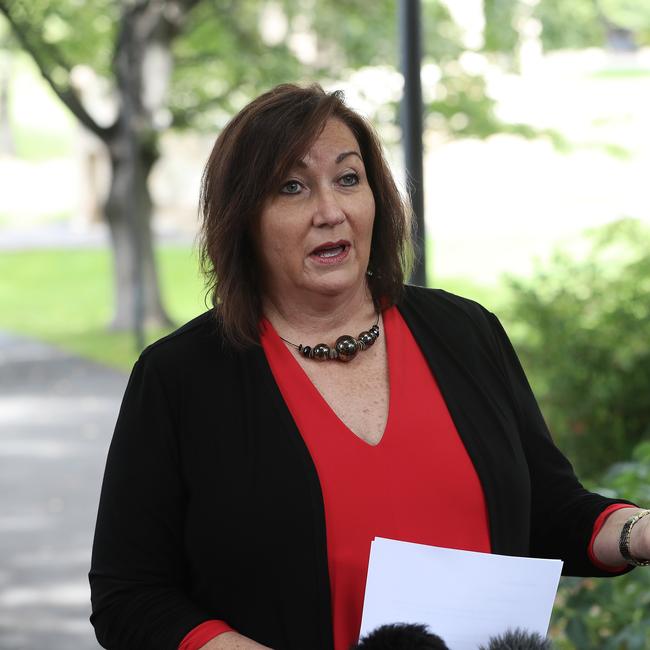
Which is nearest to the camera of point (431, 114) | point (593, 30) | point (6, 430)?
point (6, 430)

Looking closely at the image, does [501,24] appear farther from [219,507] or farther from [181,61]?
[219,507]

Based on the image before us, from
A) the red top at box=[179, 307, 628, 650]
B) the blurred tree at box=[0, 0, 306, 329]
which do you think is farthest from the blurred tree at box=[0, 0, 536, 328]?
the red top at box=[179, 307, 628, 650]

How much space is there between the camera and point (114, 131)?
15539mm

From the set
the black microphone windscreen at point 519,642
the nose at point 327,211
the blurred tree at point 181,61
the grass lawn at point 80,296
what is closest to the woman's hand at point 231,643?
the black microphone windscreen at point 519,642

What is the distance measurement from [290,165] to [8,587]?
5178 millimetres

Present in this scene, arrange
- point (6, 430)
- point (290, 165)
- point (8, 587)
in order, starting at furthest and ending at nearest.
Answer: point (6, 430)
point (8, 587)
point (290, 165)

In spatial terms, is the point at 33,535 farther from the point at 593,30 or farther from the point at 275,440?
the point at 593,30

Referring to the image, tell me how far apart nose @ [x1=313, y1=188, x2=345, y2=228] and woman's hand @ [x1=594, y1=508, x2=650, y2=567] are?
31.0 inches

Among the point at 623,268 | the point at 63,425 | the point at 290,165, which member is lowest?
the point at 63,425

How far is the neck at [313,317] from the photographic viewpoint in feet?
8.26

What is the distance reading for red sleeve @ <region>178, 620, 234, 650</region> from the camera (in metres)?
2.20

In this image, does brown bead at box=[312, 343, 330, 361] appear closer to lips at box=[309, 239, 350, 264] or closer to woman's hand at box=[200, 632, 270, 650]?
lips at box=[309, 239, 350, 264]

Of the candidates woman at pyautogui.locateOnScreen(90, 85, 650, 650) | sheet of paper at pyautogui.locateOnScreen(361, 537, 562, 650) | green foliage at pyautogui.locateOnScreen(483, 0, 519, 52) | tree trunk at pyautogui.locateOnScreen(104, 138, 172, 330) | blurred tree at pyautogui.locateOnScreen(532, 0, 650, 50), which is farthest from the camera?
tree trunk at pyautogui.locateOnScreen(104, 138, 172, 330)

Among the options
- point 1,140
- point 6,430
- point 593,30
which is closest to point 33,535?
point 6,430
